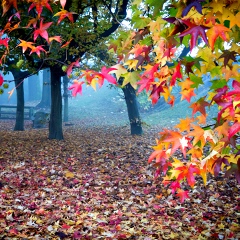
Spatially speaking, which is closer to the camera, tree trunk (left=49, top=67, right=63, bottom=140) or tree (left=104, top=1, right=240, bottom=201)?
tree (left=104, top=1, right=240, bottom=201)

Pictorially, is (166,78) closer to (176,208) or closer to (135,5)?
(135,5)

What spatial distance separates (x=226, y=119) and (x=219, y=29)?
23.0 inches

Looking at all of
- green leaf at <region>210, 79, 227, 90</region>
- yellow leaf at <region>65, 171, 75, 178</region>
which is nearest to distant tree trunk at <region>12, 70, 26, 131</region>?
yellow leaf at <region>65, 171, 75, 178</region>

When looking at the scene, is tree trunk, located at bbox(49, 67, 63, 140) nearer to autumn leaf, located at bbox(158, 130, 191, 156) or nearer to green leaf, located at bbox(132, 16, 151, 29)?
green leaf, located at bbox(132, 16, 151, 29)

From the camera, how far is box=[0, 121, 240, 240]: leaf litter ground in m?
3.60

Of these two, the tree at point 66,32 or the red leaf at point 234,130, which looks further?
the tree at point 66,32

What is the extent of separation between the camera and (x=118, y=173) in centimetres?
639

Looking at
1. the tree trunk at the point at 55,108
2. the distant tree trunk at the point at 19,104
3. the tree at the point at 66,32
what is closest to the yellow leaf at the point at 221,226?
the tree at the point at 66,32

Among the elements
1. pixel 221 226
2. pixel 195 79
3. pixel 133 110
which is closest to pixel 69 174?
pixel 221 226

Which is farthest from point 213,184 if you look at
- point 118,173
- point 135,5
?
point 135,5

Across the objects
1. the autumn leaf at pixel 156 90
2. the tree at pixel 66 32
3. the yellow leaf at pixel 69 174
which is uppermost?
the tree at pixel 66 32

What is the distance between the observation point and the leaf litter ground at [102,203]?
360 centimetres

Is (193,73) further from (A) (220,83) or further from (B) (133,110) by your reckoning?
(B) (133,110)

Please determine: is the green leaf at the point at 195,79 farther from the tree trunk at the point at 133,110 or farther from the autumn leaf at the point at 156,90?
the tree trunk at the point at 133,110
